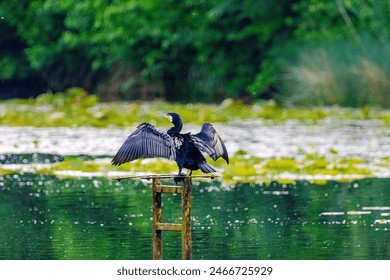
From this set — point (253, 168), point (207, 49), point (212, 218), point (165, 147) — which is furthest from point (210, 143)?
point (207, 49)

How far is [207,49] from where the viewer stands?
99.3 ft

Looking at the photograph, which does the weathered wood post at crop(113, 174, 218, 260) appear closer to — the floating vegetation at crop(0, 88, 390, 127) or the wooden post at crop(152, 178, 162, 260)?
the wooden post at crop(152, 178, 162, 260)

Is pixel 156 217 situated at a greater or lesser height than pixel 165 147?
lesser

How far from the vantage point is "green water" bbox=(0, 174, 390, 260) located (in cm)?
922

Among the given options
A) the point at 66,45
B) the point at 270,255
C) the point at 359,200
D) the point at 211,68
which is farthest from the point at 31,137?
the point at 66,45

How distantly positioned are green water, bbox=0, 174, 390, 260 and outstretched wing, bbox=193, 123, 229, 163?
2.70ft

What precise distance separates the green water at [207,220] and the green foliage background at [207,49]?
1150 centimetres

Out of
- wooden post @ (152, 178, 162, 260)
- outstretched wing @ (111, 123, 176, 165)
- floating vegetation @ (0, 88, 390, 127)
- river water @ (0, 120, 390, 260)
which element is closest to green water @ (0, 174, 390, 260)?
river water @ (0, 120, 390, 260)

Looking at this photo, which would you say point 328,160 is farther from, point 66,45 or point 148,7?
point 66,45

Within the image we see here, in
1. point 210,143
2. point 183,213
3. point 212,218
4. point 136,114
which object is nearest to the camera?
point 183,213

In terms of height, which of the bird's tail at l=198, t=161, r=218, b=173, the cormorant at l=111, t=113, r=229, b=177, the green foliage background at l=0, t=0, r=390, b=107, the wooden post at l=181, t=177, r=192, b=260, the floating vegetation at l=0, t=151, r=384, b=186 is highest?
the green foliage background at l=0, t=0, r=390, b=107

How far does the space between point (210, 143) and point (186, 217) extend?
540 millimetres

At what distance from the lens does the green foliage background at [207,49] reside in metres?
25.0

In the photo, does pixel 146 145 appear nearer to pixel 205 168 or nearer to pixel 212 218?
pixel 205 168
